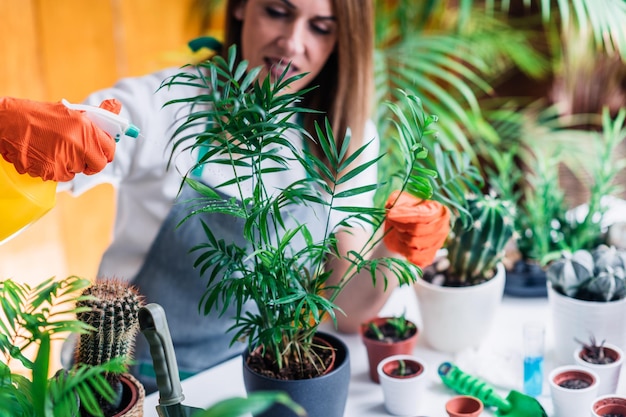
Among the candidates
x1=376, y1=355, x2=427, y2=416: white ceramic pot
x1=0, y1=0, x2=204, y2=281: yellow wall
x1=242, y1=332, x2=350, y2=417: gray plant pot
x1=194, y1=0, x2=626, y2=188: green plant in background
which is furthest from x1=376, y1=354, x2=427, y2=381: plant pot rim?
x1=0, y1=0, x2=204, y2=281: yellow wall

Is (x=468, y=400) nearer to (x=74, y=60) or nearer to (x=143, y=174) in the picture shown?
(x=143, y=174)

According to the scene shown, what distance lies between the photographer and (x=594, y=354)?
1088 mm

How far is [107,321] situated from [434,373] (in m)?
0.57

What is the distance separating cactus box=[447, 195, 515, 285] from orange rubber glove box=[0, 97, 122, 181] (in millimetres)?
616

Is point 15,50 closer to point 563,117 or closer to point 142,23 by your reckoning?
point 142,23

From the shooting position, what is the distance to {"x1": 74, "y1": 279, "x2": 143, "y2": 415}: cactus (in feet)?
2.72

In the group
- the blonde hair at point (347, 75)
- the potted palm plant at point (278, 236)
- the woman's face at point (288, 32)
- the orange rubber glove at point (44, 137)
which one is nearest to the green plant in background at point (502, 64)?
the blonde hair at point (347, 75)

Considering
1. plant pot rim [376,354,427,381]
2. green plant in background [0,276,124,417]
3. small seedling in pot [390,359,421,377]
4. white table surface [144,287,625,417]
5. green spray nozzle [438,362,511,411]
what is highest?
green plant in background [0,276,124,417]

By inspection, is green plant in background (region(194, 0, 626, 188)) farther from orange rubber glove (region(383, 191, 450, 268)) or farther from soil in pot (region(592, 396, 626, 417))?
soil in pot (region(592, 396, 626, 417))

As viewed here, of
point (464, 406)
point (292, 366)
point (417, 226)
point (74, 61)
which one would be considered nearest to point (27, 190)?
point (292, 366)

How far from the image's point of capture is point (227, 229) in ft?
4.19

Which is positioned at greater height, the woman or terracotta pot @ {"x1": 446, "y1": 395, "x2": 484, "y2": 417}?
the woman

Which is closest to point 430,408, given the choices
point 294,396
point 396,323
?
point 396,323

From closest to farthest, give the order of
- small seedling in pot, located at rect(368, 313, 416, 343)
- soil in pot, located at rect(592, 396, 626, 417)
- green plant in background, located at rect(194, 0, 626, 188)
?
1. soil in pot, located at rect(592, 396, 626, 417)
2. small seedling in pot, located at rect(368, 313, 416, 343)
3. green plant in background, located at rect(194, 0, 626, 188)
